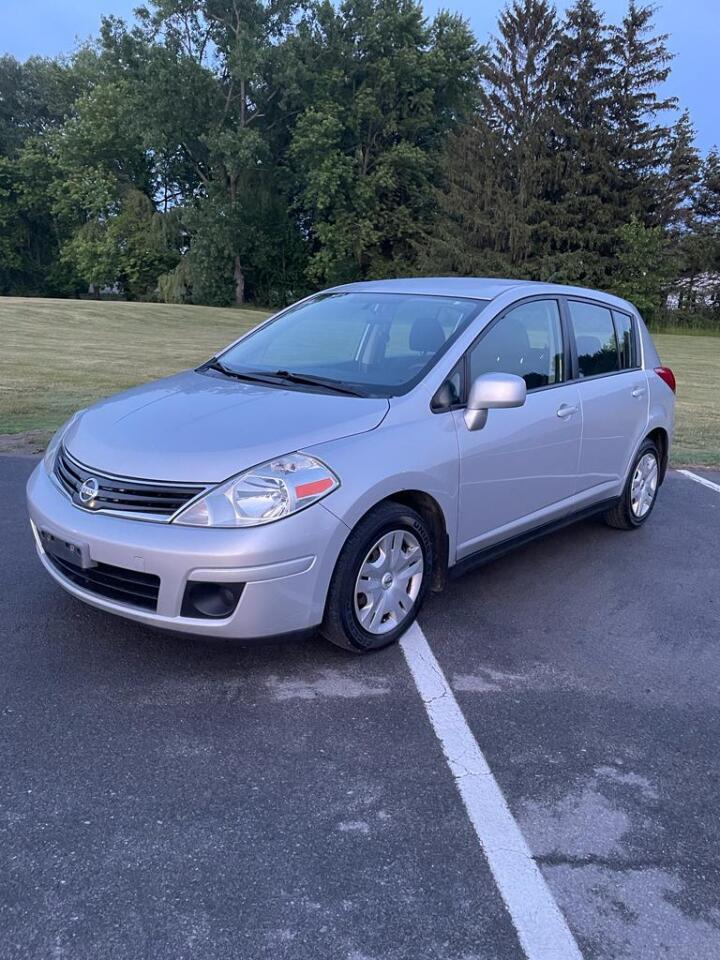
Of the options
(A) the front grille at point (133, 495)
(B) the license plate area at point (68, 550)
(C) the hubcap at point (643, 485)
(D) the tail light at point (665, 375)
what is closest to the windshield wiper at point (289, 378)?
(A) the front grille at point (133, 495)

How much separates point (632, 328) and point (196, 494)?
12.6 ft

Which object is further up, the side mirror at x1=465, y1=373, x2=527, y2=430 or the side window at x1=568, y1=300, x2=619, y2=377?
the side window at x1=568, y1=300, x2=619, y2=377

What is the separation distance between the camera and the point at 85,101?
48.7m

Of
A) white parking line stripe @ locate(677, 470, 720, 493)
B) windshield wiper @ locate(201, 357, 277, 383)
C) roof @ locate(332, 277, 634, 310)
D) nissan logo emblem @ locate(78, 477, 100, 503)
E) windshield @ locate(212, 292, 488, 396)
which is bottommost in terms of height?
white parking line stripe @ locate(677, 470, 720, 493)

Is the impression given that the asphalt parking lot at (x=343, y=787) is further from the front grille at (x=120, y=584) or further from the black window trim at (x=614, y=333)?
the black window trim at (x=614, y=333)

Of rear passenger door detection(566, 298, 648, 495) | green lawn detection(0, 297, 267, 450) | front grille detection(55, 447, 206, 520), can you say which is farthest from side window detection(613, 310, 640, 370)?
green lawn detection(0, 297, 267, 450)

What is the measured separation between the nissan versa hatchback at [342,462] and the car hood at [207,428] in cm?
1

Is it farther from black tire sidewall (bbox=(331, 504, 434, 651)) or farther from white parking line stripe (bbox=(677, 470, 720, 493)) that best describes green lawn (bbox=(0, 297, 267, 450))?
white parking line stripe (bbox=(677, 470, 720, 493))

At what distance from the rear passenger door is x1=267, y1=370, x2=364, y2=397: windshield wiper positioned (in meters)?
1.64

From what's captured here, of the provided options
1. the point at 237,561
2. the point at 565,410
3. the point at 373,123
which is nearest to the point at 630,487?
the point at 565,410

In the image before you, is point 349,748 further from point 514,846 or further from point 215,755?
point 514,846

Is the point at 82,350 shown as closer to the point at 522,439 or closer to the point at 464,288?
the point at 464,288

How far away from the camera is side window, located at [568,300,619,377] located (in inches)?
203

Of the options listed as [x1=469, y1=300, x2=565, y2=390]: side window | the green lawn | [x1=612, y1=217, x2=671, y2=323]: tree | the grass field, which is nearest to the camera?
[x1=469, y1=300, x2=565, y2=390]: side window
